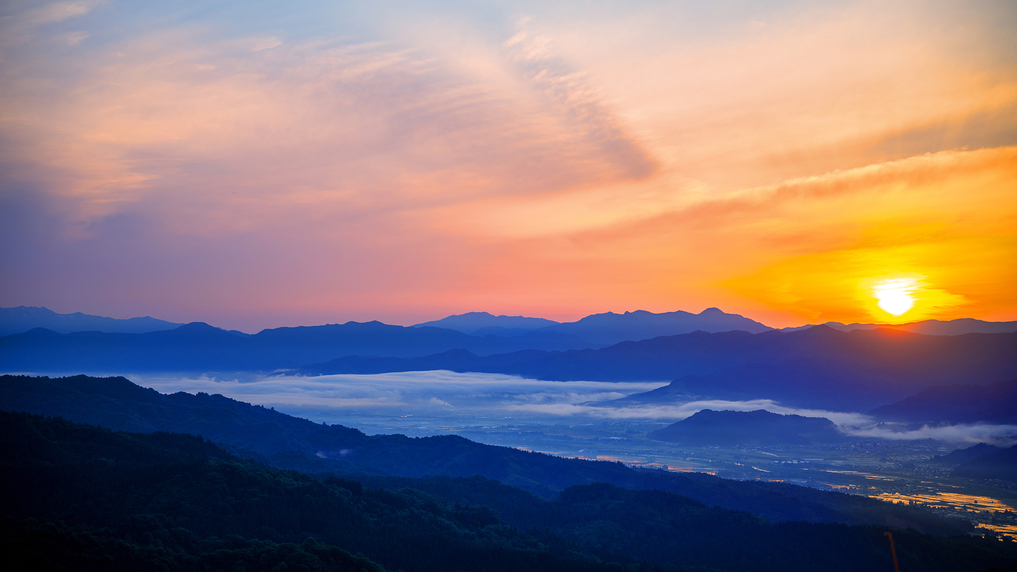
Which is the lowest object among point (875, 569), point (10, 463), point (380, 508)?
point (875, 569)

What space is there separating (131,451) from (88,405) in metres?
86.3

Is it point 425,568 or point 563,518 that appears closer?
point 425,568

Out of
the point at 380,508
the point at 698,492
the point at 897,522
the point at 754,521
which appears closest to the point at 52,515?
the point at 380,508

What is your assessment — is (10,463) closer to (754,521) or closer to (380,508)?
(380,508)

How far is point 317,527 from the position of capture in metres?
108

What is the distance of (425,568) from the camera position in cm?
10069

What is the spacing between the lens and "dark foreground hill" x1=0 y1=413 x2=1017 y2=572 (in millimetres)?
78562

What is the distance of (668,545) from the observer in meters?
141

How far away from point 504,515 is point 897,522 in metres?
121

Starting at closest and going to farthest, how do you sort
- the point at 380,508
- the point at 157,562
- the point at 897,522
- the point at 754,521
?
the point at 157,562, the point at 380,508, the point at 754,521, the point at 897,522

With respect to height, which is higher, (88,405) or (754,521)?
(88,405)

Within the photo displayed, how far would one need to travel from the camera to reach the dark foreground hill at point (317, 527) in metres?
78.6

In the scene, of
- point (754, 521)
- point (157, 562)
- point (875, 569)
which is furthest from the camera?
point (754, 521)

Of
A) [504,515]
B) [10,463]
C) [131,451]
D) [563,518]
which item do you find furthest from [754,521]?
[10,463]
